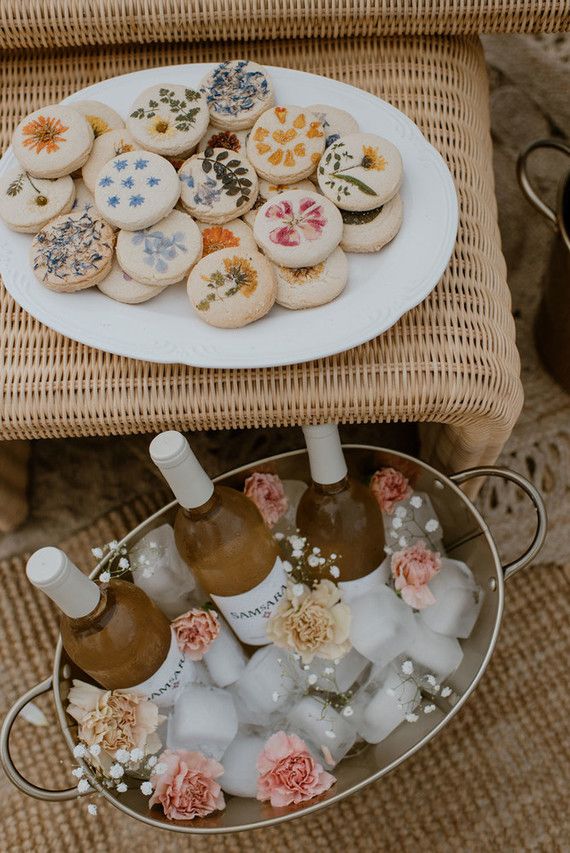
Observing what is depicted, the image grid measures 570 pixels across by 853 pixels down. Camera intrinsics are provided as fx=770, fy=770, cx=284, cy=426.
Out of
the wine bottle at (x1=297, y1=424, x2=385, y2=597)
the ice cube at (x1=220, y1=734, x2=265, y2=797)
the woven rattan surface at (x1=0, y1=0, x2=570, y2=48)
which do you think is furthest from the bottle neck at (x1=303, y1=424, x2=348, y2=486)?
the woven rattan surface at (x1=0, y1=0, x2=570, y2=48)

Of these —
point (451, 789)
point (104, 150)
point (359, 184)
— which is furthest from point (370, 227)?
point (451, 789)

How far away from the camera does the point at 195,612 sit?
71cm

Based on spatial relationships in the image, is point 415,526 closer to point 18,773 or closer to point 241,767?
point 241,767

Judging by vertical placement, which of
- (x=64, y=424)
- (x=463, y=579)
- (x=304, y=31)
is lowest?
(x=463, y=579)

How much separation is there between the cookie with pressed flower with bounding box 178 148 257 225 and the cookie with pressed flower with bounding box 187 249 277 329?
0.16 ft

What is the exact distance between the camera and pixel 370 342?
2.23ft

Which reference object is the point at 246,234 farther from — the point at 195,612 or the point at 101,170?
the point at 195,612

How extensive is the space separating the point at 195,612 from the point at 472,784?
424 millimetres

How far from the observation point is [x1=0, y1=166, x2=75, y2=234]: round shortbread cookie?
0.66 metres

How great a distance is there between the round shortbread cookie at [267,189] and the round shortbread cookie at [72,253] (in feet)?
0.41

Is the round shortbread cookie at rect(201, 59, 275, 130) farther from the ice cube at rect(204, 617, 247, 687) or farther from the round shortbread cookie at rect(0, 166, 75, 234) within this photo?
the ice cube at rect(204, 617, 247, 687)

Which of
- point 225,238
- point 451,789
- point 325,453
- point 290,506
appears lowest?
point 451,789

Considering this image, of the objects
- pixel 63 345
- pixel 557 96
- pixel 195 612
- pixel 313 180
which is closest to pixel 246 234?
pixel 313 180

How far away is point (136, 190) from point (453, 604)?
48 cm
